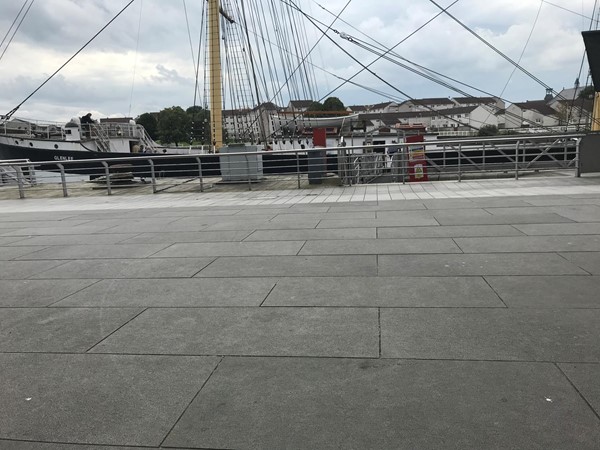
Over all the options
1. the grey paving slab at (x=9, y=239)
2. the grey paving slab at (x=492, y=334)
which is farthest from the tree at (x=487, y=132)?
the grey paving slab at (x=492, y=334)

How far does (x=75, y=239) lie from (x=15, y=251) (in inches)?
34.9

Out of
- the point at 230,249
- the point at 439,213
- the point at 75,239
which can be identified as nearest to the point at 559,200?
the point at 439,213

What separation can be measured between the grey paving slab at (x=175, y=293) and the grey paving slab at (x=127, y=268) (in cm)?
26

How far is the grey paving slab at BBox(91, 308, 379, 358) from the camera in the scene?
329 centimetres

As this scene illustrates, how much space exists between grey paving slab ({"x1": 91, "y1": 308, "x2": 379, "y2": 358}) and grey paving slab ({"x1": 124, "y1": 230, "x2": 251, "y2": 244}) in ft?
9.87

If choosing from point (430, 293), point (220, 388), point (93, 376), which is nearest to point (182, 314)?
point (93, 376)

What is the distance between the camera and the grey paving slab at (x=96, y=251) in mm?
6312

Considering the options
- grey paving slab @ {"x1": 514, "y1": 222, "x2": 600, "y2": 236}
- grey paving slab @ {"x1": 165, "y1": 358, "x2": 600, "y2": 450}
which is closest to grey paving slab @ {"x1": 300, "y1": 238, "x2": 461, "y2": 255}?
grey paving slab @ {"x1": 514, "y1": 222, "x2": 600, "y2": 236}

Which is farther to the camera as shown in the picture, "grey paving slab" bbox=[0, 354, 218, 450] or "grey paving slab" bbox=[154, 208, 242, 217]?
"grey paving slab" bbox=[154, 208, 242, 217]

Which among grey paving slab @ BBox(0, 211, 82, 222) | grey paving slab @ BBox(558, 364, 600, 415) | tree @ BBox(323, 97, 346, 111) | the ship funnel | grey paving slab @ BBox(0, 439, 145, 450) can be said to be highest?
tree @ BBox(323, 97, 346, 111)

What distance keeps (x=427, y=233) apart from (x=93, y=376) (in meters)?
4.92

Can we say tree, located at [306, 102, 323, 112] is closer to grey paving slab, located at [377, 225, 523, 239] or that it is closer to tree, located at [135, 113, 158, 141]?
grey paving slab, located at [377, 225, 523, 239]

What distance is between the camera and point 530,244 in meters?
5.81

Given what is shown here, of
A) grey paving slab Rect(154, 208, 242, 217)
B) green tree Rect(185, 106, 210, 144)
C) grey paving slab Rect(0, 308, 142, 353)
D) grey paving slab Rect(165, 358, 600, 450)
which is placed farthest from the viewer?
green tree Rect(185, 106, 210, 144)
